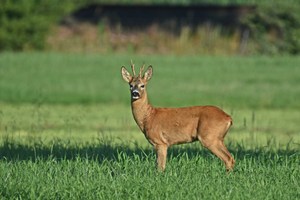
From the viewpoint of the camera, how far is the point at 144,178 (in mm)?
10898

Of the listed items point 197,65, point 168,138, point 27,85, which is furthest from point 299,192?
point 197,65

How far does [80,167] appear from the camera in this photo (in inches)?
460

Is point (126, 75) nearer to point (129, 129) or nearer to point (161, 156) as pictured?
point (161, 156)

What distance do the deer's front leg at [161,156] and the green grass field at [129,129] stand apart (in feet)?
0.33

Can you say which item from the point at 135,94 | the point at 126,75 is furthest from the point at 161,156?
Result: the point at 126,75

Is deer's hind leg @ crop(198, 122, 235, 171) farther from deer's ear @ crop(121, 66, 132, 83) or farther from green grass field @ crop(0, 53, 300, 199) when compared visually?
deer's ear @ crop(121, 66, 132, 83)

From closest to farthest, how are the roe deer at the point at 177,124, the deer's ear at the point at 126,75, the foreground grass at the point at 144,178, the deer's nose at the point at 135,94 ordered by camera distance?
1. the foreground grass at the point at 144,178
2. the roe deer at the point at 177,124
3. the deer's nose at the point at 135,94
4. the deer's ear at the point at 126,75

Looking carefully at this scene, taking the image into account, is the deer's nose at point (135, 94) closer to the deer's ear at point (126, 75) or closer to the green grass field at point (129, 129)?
the deer's ear at point (126, 75)

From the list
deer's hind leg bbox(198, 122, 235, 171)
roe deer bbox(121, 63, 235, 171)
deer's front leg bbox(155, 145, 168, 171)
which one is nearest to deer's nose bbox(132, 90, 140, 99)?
roe deer bbox(121, 63, 235, 171)

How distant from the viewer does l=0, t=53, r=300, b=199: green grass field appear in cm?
1059

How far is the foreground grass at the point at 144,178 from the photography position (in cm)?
1030

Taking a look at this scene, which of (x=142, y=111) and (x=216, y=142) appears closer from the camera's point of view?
(x=216, y=142)

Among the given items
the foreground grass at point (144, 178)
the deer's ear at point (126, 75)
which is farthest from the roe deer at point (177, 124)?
the foreground grass at point (144, 178)

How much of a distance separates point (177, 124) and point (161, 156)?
427 millimetres
